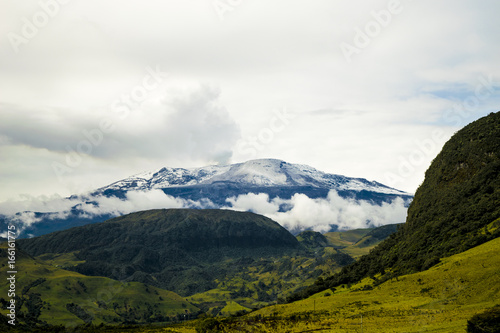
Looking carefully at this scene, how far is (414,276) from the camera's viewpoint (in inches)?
4833

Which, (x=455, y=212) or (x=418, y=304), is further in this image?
(x=455, y=212)

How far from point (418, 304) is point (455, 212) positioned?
76.8 metres

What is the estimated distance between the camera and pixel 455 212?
528 ft

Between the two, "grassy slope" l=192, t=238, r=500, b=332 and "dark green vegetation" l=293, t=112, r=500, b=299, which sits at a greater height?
"dark green vegetation" l=293, t=112, r=500, b=299

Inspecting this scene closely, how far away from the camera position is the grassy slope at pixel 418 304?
8138cm

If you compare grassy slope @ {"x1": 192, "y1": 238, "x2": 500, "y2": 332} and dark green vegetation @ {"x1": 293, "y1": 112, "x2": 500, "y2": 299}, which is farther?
dark green vegetation @ {"x1": 293, "y1": 112, "x2": 500, "y2": 299}

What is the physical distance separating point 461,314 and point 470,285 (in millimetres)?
17388

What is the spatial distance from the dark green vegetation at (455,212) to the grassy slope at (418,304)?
16.7 metres

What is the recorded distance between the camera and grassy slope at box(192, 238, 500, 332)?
81375mm

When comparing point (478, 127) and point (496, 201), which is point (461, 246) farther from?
point (478, 127)

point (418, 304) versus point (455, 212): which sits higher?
point (455, 212)

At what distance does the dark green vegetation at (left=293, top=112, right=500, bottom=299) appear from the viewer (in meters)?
139

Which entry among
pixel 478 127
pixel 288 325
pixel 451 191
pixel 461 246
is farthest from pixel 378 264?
pixel 288 325

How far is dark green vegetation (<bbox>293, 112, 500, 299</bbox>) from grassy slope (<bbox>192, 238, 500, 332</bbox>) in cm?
1666
